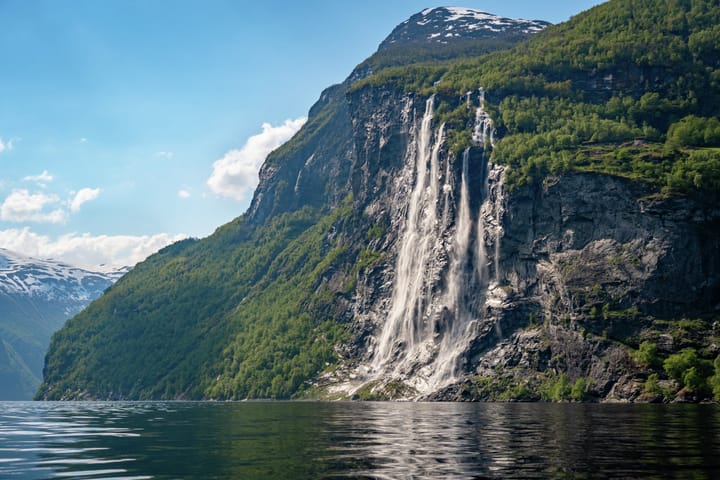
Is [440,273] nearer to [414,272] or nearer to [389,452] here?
[414,272]

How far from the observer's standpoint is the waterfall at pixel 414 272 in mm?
170125

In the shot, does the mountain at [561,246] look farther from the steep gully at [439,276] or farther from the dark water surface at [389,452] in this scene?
the dark water surface at [389,452]

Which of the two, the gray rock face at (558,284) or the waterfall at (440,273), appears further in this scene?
the waterfall at (440,273)

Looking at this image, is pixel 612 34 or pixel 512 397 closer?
pixel 512 397

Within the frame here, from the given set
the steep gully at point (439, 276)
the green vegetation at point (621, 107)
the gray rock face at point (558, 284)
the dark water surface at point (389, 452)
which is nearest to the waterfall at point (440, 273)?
the steep gully at point (439, 276)

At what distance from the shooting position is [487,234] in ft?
520

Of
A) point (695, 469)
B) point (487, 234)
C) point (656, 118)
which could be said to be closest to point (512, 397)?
point (487, 234)

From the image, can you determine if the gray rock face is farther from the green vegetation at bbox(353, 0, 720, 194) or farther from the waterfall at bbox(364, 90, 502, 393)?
the green vegetation at bbox(353, 0, 720, 194)

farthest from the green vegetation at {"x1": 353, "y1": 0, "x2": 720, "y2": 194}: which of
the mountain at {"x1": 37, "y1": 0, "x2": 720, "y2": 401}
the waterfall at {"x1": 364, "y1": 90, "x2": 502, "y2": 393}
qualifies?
the waterfall at {"x1": 364, "y1": 90, "x2": 502, "y2": 393}

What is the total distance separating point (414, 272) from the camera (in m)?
183

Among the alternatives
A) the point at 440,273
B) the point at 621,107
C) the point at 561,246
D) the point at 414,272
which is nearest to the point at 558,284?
the point at 561,246

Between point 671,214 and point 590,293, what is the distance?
1997 centimetres

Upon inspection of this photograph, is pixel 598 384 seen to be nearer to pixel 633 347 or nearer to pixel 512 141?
pixel 633 347

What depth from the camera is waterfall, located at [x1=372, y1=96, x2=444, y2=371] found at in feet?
558
